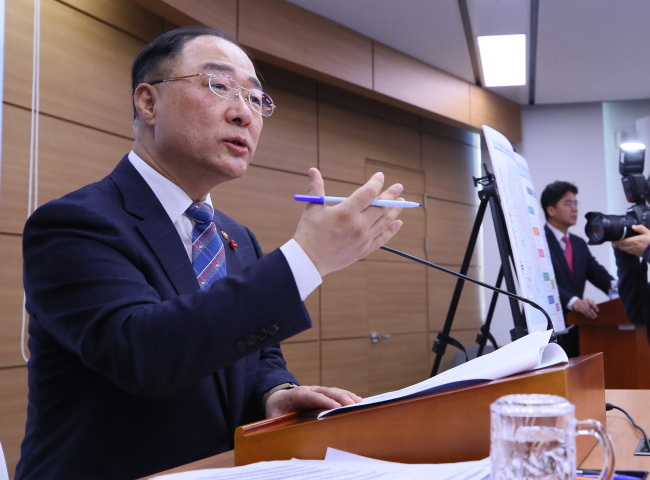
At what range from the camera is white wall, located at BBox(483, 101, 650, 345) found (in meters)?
6.18

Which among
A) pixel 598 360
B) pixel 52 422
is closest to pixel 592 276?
pixel 598 360

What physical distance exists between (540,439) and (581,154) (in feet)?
20.8

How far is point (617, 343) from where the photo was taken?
11.5 ft

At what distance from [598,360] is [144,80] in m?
1.07

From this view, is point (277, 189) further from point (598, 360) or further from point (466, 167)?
point (598, 360)

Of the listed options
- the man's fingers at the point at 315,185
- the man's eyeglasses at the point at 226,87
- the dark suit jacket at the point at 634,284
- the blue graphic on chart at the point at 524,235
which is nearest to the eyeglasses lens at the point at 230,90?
the man's eyeglasses at the point at 226,87

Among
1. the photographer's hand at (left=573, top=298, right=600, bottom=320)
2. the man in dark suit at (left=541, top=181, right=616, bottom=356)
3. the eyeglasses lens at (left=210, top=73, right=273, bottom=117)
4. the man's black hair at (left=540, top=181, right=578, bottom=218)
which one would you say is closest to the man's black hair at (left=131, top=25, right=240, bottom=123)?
the eyeglasses lens at (left=210, top=73, right=273, bottom=117)

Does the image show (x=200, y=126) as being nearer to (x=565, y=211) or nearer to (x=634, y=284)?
(x=634, y=284)

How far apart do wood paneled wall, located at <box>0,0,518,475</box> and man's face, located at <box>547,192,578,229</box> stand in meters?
1.32

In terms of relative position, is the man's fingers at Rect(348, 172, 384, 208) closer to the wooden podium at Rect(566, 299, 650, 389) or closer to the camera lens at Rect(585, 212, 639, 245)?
the camera lens at Rect(585, 212, 639, 245)

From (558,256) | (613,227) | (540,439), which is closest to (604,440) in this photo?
(540,439)

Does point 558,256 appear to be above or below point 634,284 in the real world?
above

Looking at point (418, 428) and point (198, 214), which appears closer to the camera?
point (418, 428)

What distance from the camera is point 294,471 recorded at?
681 millimetres
